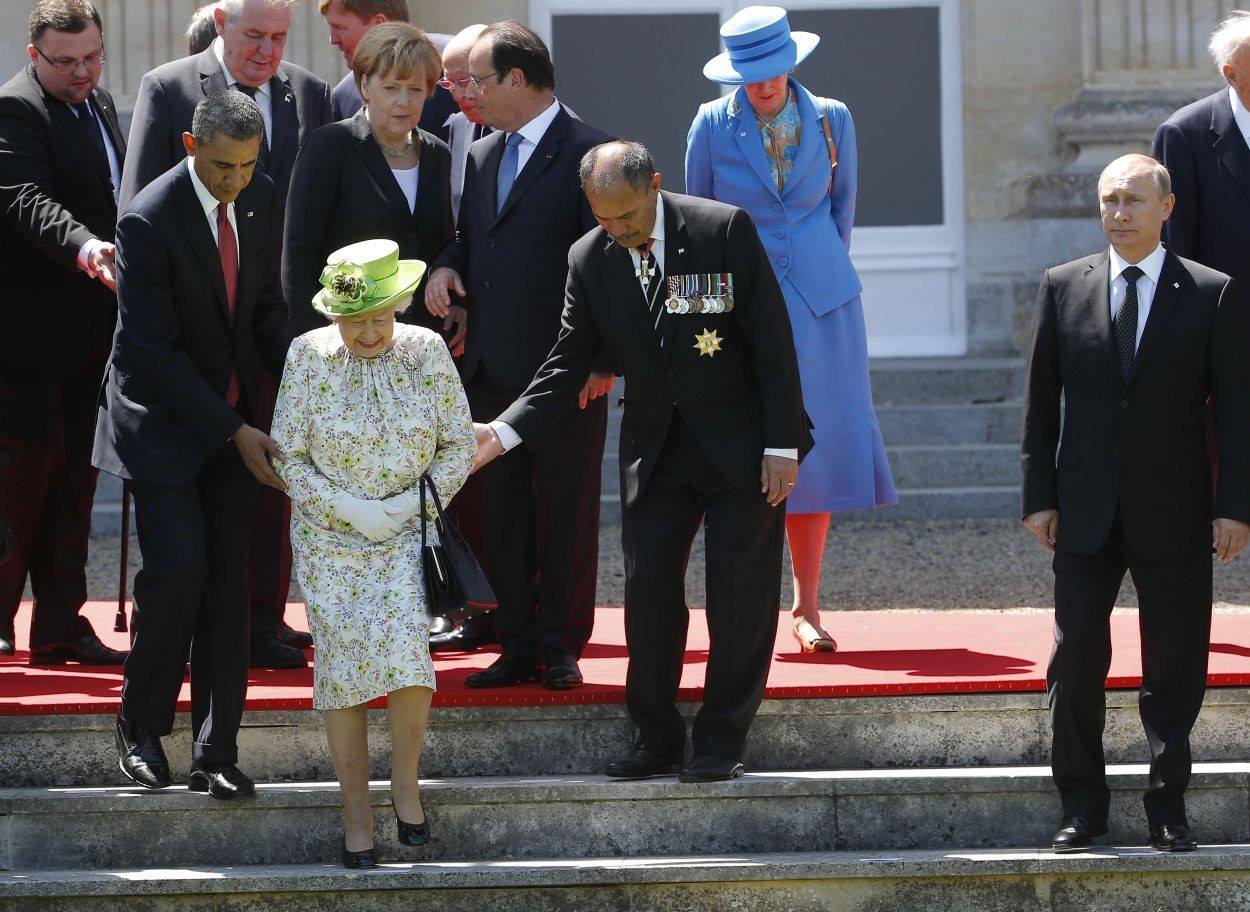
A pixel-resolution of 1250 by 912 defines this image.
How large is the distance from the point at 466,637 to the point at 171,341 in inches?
63.0

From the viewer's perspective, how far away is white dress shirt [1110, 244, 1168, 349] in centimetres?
516

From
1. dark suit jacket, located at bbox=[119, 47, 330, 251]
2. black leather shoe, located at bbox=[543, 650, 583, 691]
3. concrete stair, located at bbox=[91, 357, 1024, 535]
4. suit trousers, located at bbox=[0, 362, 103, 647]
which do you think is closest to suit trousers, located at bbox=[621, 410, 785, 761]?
black leather shoe, located at bbox=[543, 650, 583, 691]

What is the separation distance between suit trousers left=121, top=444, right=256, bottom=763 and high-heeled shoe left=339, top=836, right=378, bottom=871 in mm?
423

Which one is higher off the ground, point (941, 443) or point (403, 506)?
point (403, 506)

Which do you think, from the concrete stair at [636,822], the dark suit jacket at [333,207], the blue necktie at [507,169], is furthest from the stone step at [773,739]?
the blue necktie at [507,169]

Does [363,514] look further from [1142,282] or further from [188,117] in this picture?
[1142,282]

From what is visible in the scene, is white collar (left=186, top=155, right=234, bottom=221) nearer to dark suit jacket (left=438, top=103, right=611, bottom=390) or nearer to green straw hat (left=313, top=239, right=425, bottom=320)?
green straw hat (left=313, top=239, right=425, bottom=320)

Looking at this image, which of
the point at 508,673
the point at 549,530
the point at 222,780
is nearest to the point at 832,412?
the point at 549,530

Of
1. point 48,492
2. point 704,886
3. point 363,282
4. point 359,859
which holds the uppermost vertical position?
point 363,282

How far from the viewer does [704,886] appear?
5.21 meters

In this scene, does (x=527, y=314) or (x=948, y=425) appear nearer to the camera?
(x=527, y=314)

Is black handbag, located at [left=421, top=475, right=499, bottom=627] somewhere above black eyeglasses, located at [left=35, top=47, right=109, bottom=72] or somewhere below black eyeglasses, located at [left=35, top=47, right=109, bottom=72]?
below

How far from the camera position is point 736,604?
17.8ft

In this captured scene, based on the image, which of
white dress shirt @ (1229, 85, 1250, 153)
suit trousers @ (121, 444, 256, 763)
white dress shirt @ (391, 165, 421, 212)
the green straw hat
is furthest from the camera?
white dress shirt @ (391, 165, 421, 212)
